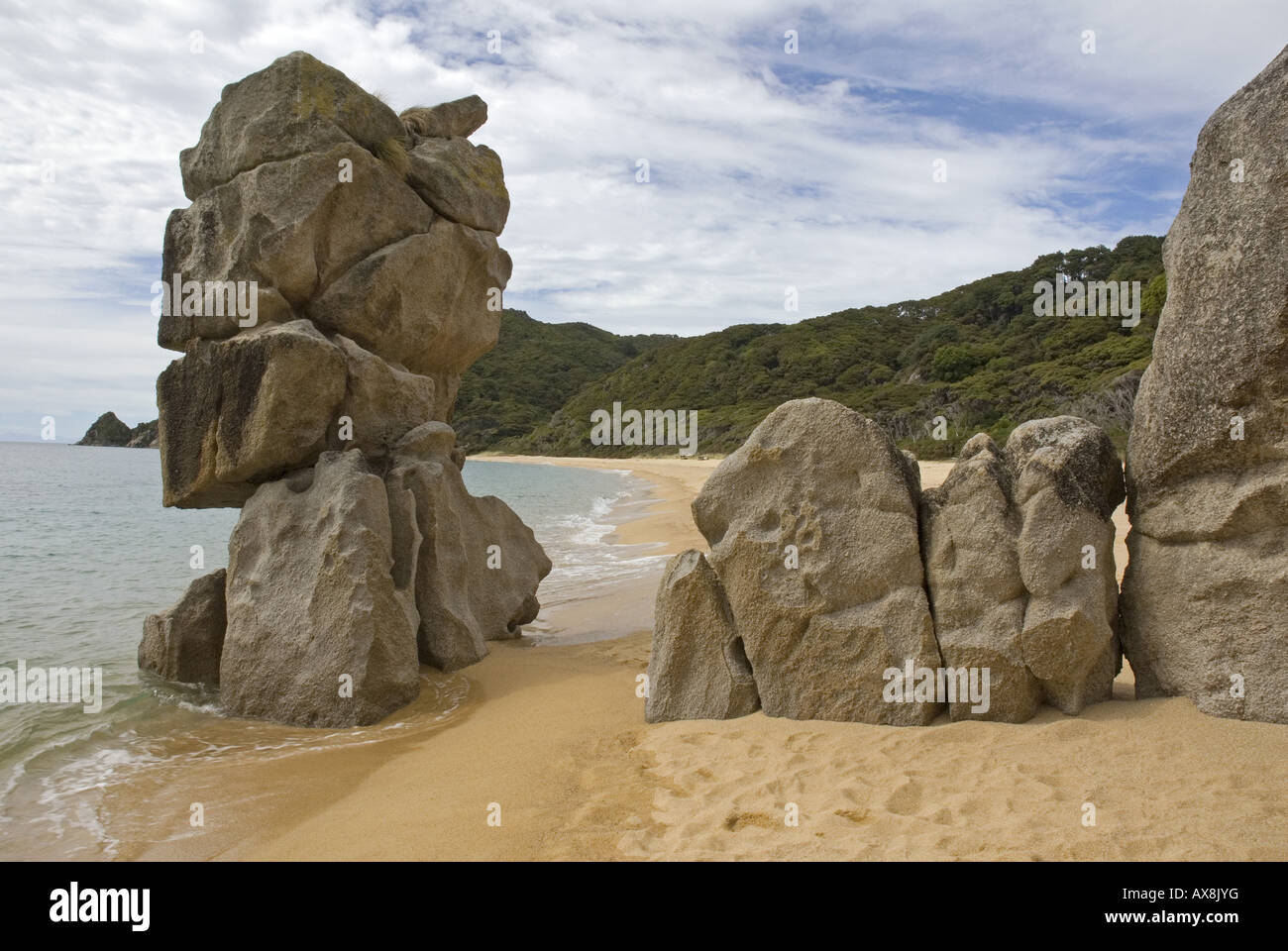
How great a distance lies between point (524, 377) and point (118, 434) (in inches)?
2861

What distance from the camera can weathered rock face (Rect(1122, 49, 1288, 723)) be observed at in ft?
16.7

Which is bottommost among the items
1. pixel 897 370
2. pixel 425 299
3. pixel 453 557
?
pixel 453 557

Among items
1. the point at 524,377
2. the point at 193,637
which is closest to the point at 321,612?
the point at 193,637

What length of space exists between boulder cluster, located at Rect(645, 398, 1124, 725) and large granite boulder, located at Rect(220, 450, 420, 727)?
2386 millimetres

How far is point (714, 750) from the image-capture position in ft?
18.6

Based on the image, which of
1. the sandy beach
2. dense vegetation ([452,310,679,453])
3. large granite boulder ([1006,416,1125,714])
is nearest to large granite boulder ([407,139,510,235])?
the sandy beach

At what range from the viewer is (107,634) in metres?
11.2

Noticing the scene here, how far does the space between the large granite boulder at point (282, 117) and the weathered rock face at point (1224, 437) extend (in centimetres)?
756

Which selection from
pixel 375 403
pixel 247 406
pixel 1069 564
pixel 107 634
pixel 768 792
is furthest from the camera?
pixel 107 634

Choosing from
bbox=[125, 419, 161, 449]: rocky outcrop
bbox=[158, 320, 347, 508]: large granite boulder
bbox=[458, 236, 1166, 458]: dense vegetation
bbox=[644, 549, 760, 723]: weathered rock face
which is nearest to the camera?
bbox=[644, 549, 760, 723]: weathered rock face

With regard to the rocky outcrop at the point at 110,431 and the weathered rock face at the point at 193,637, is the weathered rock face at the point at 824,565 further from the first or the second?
the rocky outcrop at the point at 110,431

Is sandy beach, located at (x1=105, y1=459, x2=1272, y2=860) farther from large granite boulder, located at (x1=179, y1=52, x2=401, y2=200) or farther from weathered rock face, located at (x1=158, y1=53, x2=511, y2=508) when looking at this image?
large granite boulder, located at (x1=179, y1=52, x2=401, y2=200)

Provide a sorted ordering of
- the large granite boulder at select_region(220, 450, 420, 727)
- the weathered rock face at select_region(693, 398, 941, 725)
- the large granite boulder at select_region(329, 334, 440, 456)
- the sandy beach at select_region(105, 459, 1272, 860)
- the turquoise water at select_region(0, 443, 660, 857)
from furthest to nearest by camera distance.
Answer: the large granite boulder at select_region(329, 334, 440, 456) < the large granite boulder at select_region(220, 450, 420, 727) < the turquoise water at select_region(0, 443, 660, 857) < the weathered rock face at select_region(693, 398, 941, 725) < the sandy beach at select_region(105, 459, 1272, 860)

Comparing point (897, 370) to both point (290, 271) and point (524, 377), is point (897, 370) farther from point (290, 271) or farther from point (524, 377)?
point (290, 271)
